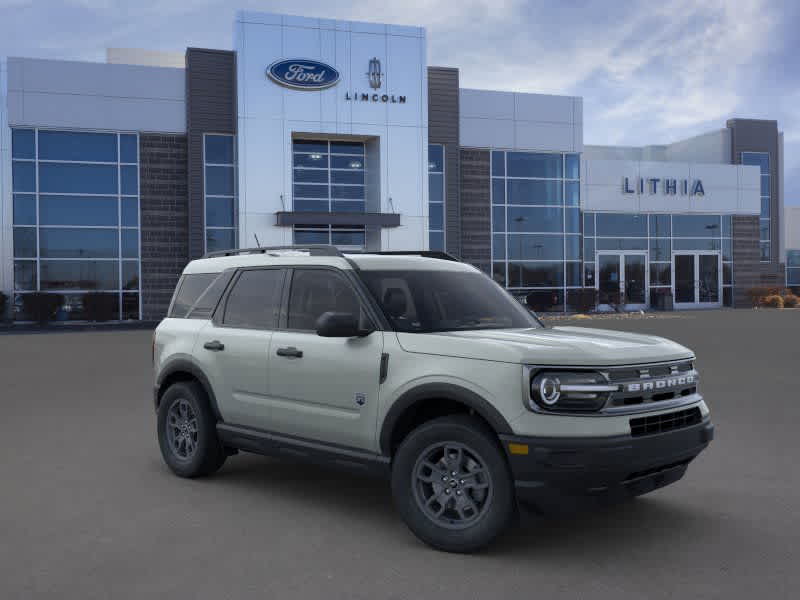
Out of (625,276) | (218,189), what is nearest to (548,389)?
(218,189)

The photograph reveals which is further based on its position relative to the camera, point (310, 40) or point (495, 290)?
point (310, 40)

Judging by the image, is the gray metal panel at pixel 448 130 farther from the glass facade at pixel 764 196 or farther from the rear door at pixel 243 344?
the rear door at pixel 243 344

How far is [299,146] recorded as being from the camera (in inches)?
1326

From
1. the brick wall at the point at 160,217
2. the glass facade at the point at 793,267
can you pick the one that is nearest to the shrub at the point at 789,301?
the glass facade at the point at 793,267

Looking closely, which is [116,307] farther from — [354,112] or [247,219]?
[354,112]

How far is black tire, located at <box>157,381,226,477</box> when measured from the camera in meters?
6.84

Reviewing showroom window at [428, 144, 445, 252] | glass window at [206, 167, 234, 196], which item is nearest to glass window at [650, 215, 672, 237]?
showroom window at [428, 144, 445, 252]

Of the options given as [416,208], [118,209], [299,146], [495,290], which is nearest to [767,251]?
[416,208]

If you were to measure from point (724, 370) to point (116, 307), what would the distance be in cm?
2410

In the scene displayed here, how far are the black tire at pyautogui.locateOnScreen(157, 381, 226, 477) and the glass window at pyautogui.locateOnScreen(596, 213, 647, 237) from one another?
37254mm

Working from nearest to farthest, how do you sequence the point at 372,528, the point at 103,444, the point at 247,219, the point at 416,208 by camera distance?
the point at 372,528, the point at 103,444, the point at 247,219, the point at 416,208

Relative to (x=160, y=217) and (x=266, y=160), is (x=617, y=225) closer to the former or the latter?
(x=266, y=160)

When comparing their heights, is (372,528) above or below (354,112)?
below

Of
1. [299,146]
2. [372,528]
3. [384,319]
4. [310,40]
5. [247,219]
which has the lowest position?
[372,528]
